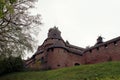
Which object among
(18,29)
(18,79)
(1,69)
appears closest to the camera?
(18,29)

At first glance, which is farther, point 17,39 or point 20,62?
point 20,62

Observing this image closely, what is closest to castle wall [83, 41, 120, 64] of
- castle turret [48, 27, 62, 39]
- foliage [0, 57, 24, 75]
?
castle turret [48, 27, 62, 39]

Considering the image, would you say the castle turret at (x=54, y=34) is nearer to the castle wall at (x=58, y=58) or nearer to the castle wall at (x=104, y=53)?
the castle wall at (x=58, y=58)

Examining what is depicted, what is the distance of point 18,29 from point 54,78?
738cm

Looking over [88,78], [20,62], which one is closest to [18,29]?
[88,78]

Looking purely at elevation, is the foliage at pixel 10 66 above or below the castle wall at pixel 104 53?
below

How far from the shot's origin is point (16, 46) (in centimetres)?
2880

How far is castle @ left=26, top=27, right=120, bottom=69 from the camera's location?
144 feet

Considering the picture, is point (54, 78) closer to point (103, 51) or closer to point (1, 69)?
point (1, 69)

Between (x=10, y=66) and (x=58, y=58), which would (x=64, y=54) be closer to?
(x=58, y=58)

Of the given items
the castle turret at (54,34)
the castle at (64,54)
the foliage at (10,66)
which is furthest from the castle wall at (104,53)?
the foliage at (10,66)

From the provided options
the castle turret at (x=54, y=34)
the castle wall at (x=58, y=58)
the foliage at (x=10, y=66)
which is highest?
the castle turret at (x=54, y=34)

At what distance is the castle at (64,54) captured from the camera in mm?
43875

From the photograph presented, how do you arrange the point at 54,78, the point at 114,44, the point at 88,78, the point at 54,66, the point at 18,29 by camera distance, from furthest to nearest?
1. the point at 54,66
2. the point at 114,44
3. the point at 18,29
4. the point at 54,78
5. the point at 88,78
